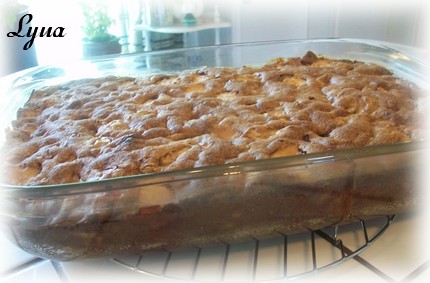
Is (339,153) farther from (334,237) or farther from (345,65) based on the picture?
(345,65)

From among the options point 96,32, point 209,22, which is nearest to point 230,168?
point 96,32

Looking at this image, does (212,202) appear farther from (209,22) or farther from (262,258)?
(209,22)

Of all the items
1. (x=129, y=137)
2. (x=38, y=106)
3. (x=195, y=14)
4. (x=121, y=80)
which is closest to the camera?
(x=129, y=137)

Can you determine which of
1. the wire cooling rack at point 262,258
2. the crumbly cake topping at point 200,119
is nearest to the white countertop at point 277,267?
the wire cooling rack at point 262,258

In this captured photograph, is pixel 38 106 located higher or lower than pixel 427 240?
higher

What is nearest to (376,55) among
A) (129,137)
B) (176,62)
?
(176,62)

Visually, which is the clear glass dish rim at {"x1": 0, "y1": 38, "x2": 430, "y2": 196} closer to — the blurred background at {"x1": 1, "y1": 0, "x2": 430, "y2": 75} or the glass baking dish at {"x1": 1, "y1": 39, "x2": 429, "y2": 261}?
the glass baking dish at {"x1": 1, "y1": 39, "x2": 429, "y2": 261}

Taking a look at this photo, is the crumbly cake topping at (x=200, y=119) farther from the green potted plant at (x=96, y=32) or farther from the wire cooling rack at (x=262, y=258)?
the green potted plant at (x=96, y=32)
